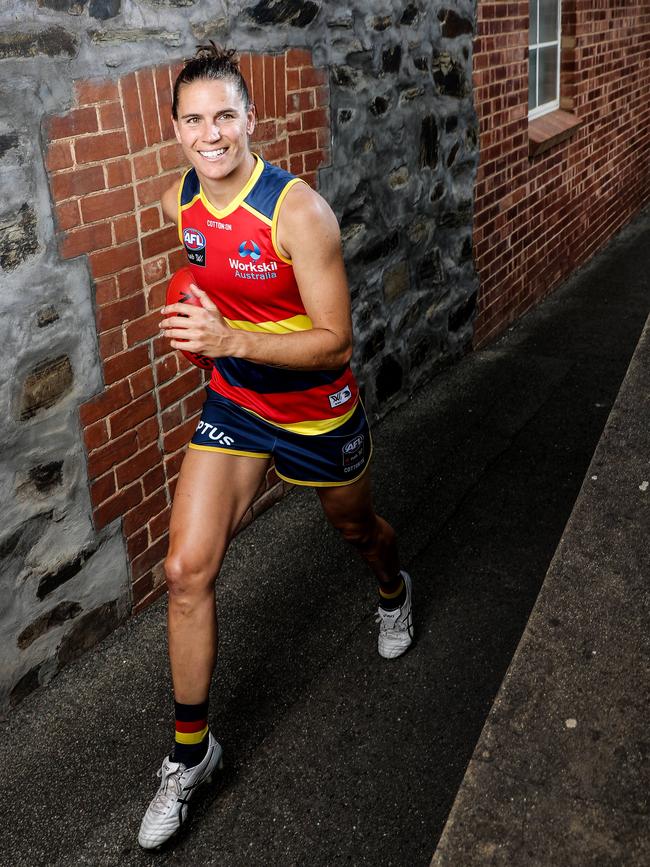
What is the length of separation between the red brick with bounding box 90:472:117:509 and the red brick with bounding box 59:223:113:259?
32.1 inches

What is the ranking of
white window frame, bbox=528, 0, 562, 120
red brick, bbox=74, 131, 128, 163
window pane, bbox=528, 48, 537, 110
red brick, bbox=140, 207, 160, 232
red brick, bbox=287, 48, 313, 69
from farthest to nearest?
white window frame, bbox=528, 0, 562, 120 < window pane, bbox=528, 48, 537, 110 < red brick, bbox=287, 48, 313, 69 < red brick, bbox=140, 207, 160, 232 < red brick, bbox=74, 131, 128, 163

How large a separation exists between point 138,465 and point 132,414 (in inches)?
8.3

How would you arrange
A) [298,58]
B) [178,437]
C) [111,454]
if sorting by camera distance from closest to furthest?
[111,454]
[178,437]
[298,58]

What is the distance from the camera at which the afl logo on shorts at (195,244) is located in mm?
2715

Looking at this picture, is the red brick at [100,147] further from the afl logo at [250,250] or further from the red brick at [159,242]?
the afl logo at [250,250]

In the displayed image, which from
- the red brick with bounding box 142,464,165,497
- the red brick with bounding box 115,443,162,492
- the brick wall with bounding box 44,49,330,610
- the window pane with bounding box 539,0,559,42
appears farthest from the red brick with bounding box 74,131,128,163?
the window pane with bounding box 539,0,559,42

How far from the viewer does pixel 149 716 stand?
10.4 feet

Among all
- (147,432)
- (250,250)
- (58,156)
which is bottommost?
(147,432)

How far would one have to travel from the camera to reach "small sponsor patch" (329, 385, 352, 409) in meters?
2.89

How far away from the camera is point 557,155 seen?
7.62 meters

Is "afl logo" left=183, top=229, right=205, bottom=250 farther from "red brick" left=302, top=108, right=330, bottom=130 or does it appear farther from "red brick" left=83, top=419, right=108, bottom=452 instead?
"red brick" left=302, top=108, right=330, bottom=130

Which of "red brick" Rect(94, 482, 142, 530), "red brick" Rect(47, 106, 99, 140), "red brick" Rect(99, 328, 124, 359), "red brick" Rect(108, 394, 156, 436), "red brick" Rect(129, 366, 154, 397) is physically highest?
"red brick" Rect(47, 106, 99, 140)

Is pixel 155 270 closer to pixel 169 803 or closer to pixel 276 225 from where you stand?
pixel 276 225

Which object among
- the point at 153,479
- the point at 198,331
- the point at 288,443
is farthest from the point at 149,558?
the point at 198,331
